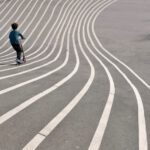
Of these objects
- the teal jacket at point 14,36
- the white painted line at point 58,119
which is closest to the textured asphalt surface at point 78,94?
the white painted line at point 58,119

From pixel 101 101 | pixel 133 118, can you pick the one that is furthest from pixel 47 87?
pixel 133 118

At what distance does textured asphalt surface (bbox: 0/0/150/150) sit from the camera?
19.0 ft

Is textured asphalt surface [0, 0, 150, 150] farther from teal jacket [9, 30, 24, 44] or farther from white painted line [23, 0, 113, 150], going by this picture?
teal jacket [9, 30, 24, 44]

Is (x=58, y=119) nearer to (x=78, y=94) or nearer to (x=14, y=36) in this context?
(x=78, y=94)

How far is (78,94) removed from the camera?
930 centimetres

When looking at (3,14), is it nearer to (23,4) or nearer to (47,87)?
(23,4)

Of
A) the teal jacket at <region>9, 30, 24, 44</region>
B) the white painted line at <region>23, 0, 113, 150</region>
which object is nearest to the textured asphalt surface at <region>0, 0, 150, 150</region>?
the white painted line at <region>23, 0, 113, 150</region>

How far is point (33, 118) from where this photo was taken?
6621 mm

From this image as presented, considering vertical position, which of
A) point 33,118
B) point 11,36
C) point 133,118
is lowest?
point 133,118

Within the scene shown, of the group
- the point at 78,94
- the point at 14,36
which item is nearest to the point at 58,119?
the point at 78,94

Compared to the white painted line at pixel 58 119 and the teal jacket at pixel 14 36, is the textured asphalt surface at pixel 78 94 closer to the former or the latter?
the white painted line at pixel 58 119

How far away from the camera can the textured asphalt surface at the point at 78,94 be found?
5.80 meters

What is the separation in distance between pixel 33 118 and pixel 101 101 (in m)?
2.55

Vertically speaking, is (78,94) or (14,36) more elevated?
(14,36)
